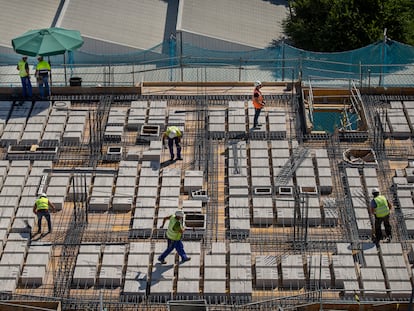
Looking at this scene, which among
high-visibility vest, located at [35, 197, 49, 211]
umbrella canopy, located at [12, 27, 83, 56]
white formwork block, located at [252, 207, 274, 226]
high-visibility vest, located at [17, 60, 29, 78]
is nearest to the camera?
high-visibility vest, located at [35, 197, 49, 211]

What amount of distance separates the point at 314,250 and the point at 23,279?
10.6m

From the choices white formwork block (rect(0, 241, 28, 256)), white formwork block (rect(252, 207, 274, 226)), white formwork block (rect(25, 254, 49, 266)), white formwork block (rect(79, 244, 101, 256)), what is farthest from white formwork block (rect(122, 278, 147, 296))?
white formwork block (rect(252, 207, 274, 226))

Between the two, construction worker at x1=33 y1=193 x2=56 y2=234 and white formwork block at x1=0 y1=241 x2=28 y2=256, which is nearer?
white formwork block at x1=0 y1=241 x2=28 y2=256

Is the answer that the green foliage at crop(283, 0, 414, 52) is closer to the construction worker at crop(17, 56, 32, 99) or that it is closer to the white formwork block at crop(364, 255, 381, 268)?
the construction worker at crop(17, 56, 32, 99)

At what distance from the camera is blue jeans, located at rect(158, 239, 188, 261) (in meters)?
41.0

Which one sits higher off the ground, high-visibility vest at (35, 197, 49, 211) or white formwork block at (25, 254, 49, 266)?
high-visibility vest at (35, 197, 49, 211)

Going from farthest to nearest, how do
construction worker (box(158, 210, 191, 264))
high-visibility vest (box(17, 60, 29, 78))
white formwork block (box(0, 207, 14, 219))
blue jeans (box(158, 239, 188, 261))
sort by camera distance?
high-visibility vest (box(17, 60, 29, 78))
white formwork block (box(0, 207, 14, 219))
blue jeans (box(158, 239, 188, 261))
construction worker (box(158, 210, 191, 264))

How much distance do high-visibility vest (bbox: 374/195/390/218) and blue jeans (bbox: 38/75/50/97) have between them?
16880mm

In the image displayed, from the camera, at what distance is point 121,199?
44.9 metres

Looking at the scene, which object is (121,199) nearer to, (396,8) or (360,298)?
(360,298)

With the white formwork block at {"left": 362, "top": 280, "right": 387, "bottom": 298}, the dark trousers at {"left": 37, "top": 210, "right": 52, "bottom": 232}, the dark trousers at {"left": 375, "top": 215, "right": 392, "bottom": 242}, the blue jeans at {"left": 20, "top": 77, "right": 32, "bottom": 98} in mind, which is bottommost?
the white formwork block at {"left": 362, "top": 280, "right": 387, "bottom": 298}

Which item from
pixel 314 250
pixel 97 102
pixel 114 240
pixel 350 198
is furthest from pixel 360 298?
pixel 97 102

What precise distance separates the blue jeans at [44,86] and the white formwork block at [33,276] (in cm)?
1243

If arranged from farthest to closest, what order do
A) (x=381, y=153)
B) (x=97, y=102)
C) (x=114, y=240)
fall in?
(x=97, y=102) → (x=381, y=153) → (x=114, y=240)
